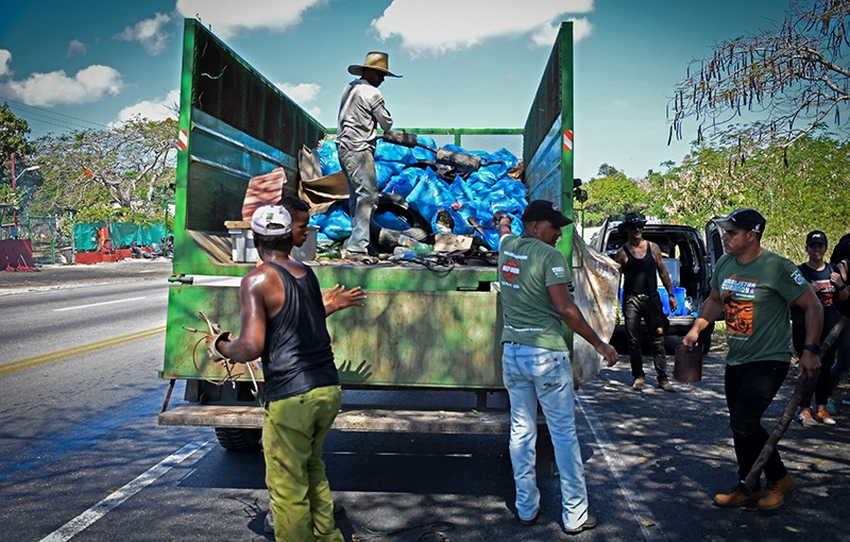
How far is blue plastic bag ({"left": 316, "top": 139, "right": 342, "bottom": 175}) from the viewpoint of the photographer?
7.82 meters

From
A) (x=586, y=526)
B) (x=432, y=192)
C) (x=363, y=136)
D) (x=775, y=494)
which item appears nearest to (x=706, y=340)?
(x=432, y=192)

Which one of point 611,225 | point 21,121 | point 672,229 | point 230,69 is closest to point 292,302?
point 230,69

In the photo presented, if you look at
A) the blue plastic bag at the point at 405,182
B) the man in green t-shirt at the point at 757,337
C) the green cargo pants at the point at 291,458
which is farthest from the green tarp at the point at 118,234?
the man in green t-shirt at the point at 757,337

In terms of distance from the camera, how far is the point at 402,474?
510 cm

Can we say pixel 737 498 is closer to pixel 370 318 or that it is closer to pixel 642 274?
pixel 370 318

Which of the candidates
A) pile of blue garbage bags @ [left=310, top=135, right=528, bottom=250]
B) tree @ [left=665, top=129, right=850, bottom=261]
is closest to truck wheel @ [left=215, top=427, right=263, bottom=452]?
pile of blue garbage bags @ [left=310, top=135, right=528, bottom=250]

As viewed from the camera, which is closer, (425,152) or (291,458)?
(291,458)

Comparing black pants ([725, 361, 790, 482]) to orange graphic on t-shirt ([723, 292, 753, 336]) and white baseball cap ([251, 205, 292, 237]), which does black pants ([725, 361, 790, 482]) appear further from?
white baseball cap ([251, 205, 292, 237])

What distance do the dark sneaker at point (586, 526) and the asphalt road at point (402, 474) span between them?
4cm

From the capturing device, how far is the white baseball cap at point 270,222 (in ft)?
10.9

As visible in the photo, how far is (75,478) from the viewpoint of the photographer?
4906 mm

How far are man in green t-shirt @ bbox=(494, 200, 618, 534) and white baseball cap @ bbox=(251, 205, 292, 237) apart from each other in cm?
148

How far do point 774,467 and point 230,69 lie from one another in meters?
4.98

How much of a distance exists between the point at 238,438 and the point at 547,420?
2.52 meters
